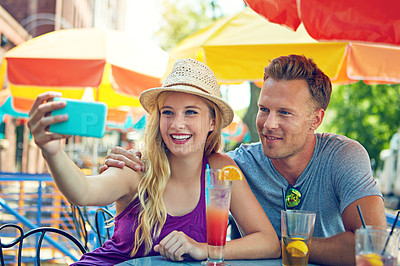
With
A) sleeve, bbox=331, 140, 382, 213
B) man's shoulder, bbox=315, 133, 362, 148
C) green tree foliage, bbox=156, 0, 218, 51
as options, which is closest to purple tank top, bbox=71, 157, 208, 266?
sleeve, bbox=331, 140, 382, 213

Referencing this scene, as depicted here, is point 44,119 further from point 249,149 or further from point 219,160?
point 249,149

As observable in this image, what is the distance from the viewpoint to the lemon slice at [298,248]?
1603 millimetres

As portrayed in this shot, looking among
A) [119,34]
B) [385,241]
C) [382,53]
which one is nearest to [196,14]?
[119,34]

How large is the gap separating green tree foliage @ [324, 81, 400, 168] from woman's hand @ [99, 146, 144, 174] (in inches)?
881

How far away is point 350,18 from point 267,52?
1904 millimetres

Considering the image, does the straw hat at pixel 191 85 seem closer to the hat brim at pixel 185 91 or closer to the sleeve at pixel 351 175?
the hat brim at pixel 185 91

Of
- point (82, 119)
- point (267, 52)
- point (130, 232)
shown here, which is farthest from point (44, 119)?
point (267, 52)

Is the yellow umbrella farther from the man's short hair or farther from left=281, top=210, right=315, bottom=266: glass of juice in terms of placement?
left=281, top=210, right=315, bottom=266: glass of juice

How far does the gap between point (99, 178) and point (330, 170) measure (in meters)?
1.28

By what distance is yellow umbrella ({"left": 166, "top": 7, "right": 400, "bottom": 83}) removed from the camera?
3.98 m

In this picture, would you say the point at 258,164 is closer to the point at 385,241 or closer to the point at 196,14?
the point at 385,241

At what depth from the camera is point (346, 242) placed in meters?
1.99

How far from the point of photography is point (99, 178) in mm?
1896

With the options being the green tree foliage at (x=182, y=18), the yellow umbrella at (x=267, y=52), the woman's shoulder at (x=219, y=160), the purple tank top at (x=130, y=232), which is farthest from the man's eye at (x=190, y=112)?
the green tree foliage at (x=182, y=18)
